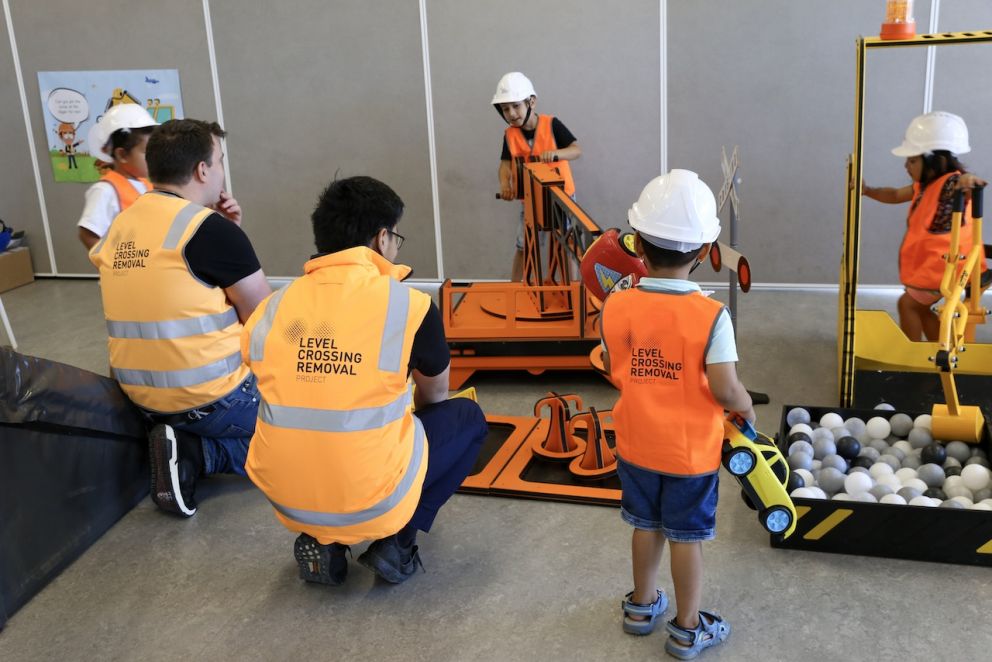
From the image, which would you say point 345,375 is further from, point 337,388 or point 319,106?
point 319,106

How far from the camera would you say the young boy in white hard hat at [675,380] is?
2.25 m

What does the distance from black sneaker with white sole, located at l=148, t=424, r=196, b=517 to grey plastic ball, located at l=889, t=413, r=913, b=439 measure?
2.69m

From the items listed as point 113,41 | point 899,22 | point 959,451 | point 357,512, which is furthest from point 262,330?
point 113,41

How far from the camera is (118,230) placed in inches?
127

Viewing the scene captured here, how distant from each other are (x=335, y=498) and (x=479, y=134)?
13.3 ft

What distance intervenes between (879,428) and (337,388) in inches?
84.8

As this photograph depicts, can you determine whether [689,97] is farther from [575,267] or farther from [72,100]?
[72,100]

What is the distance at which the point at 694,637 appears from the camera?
8.09 ft

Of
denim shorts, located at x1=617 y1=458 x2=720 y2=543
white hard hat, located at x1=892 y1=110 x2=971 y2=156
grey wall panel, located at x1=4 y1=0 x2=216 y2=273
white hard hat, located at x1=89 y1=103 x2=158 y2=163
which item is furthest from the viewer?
grey wall panel, located at x1=4 y1=0 x2=216 y2=273

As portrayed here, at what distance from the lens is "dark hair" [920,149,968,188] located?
4141 mm

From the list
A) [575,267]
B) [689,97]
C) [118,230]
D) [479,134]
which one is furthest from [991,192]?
[118,230]

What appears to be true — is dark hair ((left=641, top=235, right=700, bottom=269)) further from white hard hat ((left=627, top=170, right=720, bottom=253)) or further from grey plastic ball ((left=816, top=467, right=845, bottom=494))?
grey plastic ball ((left=816, top=467, right=845, bottom=494))

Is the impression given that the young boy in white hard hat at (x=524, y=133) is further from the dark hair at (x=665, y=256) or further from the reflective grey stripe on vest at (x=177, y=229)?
the dark hair at (x=665, y=256)

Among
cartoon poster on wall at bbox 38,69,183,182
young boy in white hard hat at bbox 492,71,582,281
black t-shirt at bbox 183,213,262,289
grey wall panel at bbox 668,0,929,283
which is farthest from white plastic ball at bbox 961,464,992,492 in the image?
cartoon poster on wall at bbox 38,69,183,182
